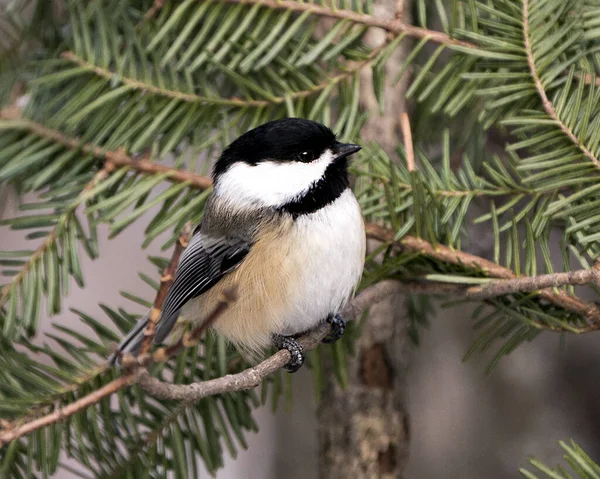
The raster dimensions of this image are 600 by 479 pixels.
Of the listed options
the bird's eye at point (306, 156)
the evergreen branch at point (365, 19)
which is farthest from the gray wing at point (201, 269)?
the evergreen branch at point (365, 19)

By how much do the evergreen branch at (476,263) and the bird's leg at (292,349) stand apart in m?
0.13

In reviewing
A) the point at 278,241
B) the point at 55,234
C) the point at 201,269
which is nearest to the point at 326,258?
the point at 278,241

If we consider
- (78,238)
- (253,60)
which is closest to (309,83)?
(253,60)

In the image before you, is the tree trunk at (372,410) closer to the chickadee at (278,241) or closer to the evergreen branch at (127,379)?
the chickadee at (278,241)

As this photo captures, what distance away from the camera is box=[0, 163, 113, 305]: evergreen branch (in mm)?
682

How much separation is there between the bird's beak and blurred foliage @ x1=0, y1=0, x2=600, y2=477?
19 millimetres

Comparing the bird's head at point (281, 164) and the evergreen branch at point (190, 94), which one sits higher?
the evergreen branch at point (190, 94)

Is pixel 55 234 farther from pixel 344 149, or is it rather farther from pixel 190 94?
pixel 344 149

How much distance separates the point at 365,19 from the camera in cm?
67

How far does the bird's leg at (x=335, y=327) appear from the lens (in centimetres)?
70

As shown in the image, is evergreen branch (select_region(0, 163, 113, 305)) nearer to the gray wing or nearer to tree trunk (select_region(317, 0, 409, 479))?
the gray wing

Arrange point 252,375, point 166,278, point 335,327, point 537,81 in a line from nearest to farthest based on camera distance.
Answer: point 166,278, point 252,375, point 537,81, point 335,327

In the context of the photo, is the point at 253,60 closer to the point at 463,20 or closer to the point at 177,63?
the point at 177,63

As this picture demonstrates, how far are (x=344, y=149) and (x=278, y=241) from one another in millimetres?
111
